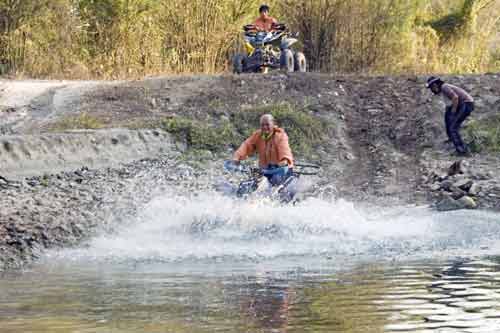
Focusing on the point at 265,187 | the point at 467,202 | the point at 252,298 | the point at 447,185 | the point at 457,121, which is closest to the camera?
the point at 252,298

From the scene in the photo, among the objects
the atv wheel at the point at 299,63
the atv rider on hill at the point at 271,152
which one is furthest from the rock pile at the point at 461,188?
the atv wheel at the point at 299,63

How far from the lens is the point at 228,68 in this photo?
88.3 feet

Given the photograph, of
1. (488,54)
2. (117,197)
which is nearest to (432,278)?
(117,197)

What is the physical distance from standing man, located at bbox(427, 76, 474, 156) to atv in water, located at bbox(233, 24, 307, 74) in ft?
15.1

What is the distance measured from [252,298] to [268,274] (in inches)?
68.4

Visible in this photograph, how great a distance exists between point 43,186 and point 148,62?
9.35 m

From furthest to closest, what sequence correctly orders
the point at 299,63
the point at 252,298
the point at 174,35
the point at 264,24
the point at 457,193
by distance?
the point at 174,35, the point at 299,63, the point at 264,24, the point at 457,193, the point at 252,298

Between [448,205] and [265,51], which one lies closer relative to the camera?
[448,205]

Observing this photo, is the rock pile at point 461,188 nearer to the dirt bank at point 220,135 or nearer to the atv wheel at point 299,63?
the dirt bank at point 220,135

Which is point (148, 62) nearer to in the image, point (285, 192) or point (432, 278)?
point (285, 192)

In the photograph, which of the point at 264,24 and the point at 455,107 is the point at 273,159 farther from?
the point at 264,24

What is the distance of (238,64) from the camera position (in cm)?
2428

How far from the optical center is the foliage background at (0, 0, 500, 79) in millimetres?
26484

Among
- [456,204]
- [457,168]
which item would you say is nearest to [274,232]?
[456,204]
